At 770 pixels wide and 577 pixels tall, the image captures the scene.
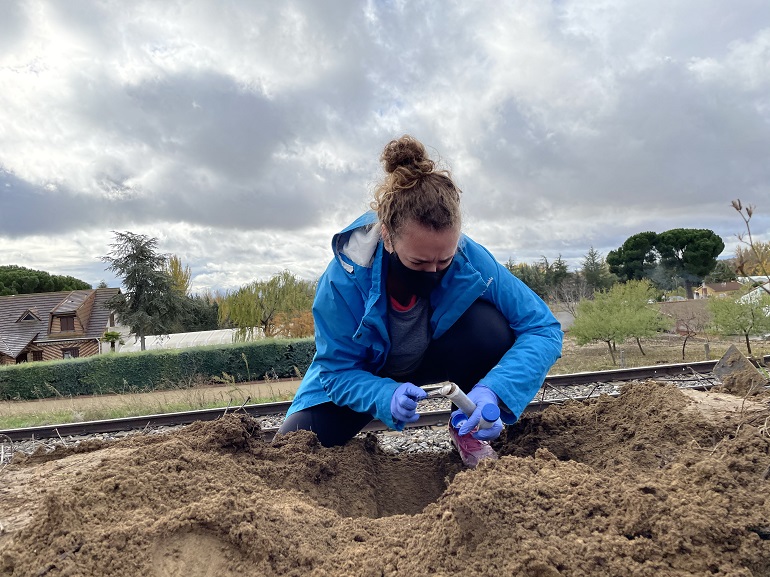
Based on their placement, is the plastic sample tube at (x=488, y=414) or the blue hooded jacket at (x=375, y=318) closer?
the plastic sample tube at (x=488, y=414)

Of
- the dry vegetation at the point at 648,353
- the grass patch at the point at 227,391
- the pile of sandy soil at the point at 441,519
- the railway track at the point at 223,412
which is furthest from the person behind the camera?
the dry vegetation at the point at 648,353

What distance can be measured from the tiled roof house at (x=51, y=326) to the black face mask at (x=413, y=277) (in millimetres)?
28822

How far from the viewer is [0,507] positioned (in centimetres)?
192

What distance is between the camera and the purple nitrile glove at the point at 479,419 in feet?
6.95

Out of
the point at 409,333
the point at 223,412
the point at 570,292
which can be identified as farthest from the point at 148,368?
the point at 570,292

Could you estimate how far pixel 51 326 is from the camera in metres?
28.2

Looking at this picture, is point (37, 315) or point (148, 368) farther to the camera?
point (37, 315)

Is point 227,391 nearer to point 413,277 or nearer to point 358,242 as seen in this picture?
point 358,242

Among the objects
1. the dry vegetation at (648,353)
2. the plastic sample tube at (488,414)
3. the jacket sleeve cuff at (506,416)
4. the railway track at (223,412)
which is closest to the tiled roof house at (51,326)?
the dry vegetation at (648,353)

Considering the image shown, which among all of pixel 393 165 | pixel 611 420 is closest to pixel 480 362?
pixel 611 420

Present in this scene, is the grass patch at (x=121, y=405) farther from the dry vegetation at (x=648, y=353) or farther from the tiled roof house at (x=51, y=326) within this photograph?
the tiled roof house at (x=51, y=326)

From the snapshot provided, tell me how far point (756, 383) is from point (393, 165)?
221cm

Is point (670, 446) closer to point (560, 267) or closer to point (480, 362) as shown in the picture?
point (480, 362)

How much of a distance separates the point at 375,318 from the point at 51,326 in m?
31.6
